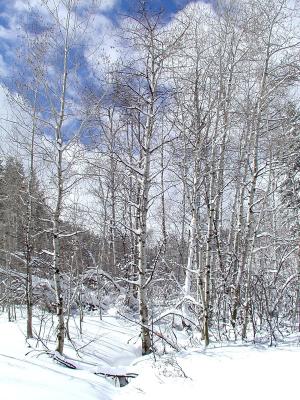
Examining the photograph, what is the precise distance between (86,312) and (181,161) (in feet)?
32.1

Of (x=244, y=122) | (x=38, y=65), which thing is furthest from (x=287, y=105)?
(x=38, y=65)

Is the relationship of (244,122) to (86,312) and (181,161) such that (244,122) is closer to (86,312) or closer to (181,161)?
(181,161)

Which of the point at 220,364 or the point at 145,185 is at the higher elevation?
the point at 145,185

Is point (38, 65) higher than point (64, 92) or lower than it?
higher

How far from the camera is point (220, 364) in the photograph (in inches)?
220

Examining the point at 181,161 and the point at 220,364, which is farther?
the point at 181,161

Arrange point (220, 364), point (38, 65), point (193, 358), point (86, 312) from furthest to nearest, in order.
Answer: point (86, 312) → point (38, 65) → point (193, 358) → point (220, 364)

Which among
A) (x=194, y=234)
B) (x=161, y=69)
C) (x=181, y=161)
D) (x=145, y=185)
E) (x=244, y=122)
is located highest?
(x=161, y=69)

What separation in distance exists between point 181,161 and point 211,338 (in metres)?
4.21

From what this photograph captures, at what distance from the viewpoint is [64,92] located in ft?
27.8

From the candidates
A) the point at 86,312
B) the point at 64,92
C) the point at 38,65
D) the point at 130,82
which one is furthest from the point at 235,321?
the point at 86,312

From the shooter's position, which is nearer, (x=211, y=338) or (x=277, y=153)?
(x=211, y=338)

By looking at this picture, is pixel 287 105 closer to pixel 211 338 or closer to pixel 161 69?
pixel 161 69

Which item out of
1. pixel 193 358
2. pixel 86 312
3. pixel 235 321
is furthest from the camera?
pixel 86 312
